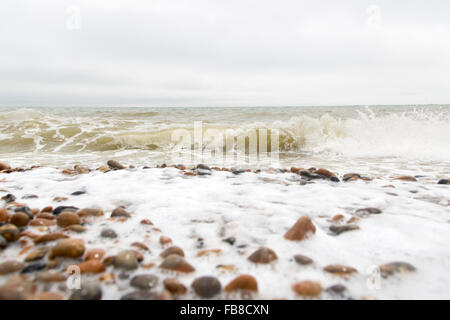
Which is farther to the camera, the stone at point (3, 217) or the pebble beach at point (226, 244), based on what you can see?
the stone at point (3, 217)

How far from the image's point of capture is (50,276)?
47.2 inches

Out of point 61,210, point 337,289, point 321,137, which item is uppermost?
point 321,137

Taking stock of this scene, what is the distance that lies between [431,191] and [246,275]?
8.54ft

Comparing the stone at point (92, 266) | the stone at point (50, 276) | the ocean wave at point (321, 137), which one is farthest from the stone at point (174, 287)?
the ocean wave at point (321, 137)

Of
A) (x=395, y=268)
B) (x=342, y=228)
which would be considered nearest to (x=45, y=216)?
(x=342, y=228)

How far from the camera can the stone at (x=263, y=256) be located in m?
1.39

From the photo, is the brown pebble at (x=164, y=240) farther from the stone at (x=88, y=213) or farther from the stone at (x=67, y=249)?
the stone at (x=88, y=213)

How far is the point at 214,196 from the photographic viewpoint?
8.54 feet

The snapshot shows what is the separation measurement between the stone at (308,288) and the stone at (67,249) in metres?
1.06

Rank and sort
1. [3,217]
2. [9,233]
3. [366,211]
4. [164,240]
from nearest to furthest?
[9,233], [164,240], [3,217], [366,211]

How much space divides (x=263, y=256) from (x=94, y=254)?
2.81ft

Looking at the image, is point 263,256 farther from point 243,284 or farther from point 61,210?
point 61,210
